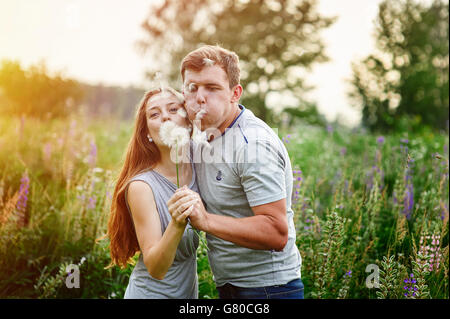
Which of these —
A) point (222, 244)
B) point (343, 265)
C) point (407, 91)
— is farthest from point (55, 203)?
point (407, 91)

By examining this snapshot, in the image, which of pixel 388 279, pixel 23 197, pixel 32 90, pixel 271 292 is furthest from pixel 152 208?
pixel 32 90

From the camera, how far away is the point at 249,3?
2177cm

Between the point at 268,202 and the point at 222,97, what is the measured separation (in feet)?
2.31

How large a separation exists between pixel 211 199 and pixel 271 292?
0.64 m

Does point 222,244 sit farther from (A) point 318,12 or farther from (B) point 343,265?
(A) point 318,12

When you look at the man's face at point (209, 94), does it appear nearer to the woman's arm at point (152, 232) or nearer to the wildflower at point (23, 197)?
the woman's arm at point (152, 232)

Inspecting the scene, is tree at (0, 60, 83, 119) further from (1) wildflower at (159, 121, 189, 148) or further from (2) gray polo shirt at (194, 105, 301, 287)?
(1) wildflower at (159, 121, 189, 148)

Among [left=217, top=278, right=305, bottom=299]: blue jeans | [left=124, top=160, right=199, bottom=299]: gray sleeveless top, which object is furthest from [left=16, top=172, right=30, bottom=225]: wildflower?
[left=217, top=278, right=305, bottom=299]: blue jeans

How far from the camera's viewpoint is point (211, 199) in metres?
2.43

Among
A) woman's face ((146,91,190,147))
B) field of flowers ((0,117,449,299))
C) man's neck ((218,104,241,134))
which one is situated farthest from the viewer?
field of flowers ((0,117,449,299))

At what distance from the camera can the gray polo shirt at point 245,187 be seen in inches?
86.3

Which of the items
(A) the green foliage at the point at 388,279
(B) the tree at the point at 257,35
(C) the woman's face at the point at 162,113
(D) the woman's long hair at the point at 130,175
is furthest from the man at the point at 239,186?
(B) the tree at the point at 257,35

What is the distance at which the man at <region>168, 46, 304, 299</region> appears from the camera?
7.07 feet
